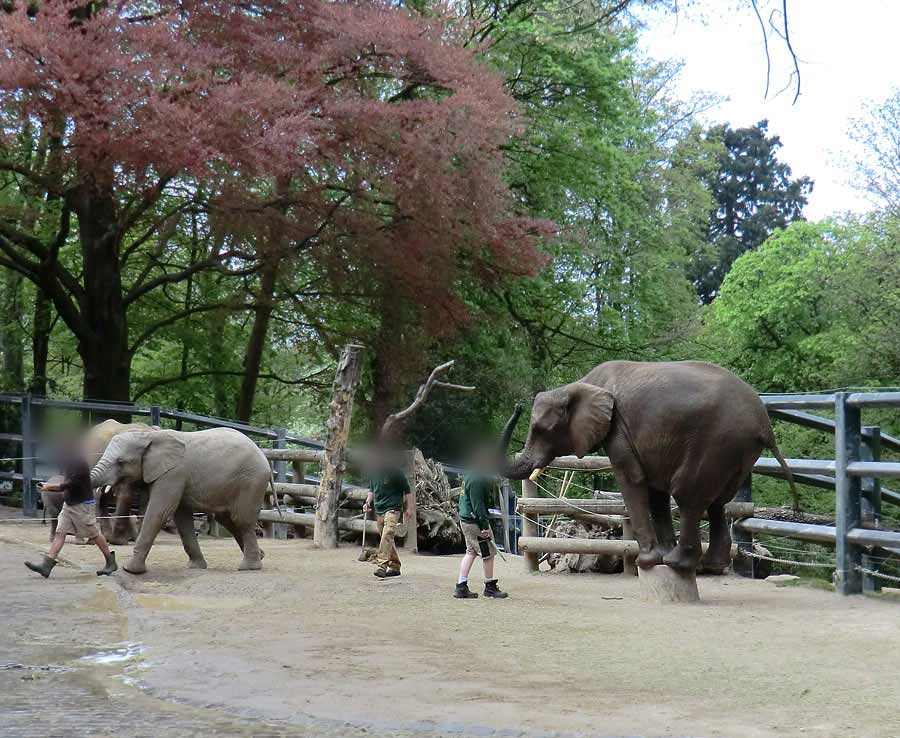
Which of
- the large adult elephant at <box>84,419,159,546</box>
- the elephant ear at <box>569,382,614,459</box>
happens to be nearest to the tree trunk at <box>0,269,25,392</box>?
the large adult elephant at <box>84,419,159,546</box>

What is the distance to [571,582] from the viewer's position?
40.3ft

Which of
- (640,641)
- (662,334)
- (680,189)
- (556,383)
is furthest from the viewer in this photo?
(680,189)

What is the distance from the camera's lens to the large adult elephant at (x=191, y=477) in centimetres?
1268

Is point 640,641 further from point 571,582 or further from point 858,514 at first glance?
point 571,582

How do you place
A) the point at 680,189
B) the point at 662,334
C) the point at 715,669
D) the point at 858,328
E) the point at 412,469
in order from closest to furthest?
the point at 715,669 → the point at 412,469 → the point at 662,334 → the point at 858,328 → the point at 680,189

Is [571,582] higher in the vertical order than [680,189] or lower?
lower

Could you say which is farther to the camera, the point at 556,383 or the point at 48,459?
the point at 556,383

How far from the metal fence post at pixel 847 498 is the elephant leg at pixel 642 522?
1.55m

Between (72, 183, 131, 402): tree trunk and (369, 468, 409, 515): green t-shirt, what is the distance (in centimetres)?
899

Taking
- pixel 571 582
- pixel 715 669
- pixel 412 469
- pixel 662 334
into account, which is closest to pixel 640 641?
pixel 715 669

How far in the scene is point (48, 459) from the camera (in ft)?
64.3

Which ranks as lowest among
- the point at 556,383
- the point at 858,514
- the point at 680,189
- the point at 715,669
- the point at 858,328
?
the point at 715,669

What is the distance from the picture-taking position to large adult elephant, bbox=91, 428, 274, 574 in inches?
499

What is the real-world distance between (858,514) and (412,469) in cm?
672
